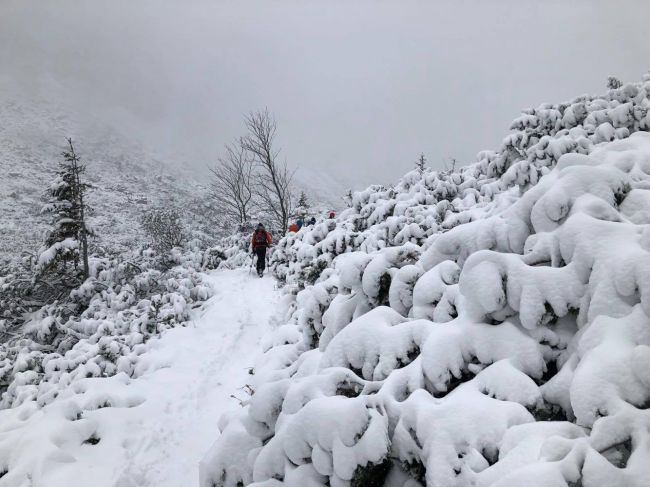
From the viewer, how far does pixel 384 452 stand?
222 cm

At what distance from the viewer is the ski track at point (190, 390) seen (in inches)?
196

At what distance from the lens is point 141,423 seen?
18.9ft

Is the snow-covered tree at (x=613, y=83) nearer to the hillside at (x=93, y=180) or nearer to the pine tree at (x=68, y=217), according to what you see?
the pine tree at (x=68, y=217)

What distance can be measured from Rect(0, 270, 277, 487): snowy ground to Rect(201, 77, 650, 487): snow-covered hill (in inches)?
94.1

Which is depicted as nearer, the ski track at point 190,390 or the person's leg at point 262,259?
the ski track at point 190,390

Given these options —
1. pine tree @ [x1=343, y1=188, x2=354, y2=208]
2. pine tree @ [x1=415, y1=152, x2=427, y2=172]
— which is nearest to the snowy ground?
pine tree @ [x1=343, y1=188, x2=354, y2=208]

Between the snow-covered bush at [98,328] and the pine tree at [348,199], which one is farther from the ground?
the pine tree at [348,199]

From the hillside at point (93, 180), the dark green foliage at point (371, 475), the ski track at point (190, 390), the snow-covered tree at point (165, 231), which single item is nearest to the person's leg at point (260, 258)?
the ski track at point (190, 390)

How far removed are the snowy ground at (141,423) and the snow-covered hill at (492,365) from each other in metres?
2.39

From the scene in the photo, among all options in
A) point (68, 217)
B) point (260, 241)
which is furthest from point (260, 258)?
point (68, 217)

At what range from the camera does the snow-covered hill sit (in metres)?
1.77

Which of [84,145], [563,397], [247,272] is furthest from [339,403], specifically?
[84,145]

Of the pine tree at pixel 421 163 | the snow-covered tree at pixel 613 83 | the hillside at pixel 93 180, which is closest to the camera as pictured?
the snow-covered tree at pixel 613 83

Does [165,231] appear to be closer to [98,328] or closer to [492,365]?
[98,328]
